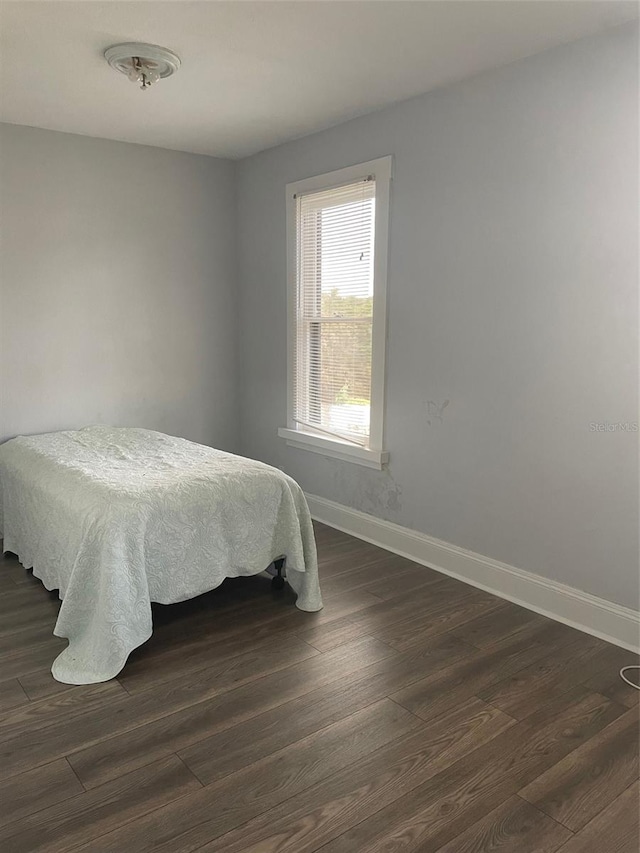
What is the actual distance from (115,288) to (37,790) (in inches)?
124

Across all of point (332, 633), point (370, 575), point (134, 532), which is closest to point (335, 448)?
point (370, 575)

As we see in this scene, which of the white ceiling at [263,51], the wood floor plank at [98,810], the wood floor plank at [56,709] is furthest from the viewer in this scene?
the white ceiling at [263,51]

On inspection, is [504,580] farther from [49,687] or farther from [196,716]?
[49,687]

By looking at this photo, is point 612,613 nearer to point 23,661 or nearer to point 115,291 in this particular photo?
point 23,661

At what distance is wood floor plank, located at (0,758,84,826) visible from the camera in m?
1.81

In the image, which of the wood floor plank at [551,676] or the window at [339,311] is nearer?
the wood floor plank at [551,676]

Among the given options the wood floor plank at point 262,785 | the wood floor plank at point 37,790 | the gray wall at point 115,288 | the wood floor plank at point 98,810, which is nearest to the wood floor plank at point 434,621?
the wood floor plank at point 262,785

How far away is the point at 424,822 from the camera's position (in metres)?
1.80

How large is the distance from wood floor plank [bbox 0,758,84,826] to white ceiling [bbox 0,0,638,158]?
2.56 m

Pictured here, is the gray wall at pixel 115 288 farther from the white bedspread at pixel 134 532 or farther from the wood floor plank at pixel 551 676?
the wood floor plank at pixel 551 676

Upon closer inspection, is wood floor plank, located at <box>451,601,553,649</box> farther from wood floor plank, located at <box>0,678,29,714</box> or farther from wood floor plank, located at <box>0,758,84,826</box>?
wood floor plank, located at <box>0,678,29,714</box>

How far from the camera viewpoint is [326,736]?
2.14 m

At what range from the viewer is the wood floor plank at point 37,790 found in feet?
5.94

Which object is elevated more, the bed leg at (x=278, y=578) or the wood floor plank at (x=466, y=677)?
the bed leg at (x=278, y=578)
